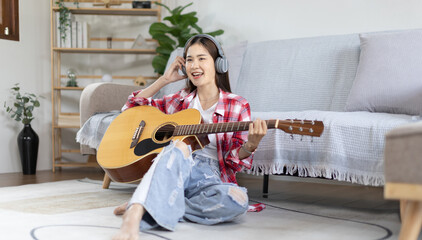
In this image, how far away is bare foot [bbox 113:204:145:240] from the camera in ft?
4.06

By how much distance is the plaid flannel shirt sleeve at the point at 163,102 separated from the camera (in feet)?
6.20

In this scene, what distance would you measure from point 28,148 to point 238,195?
2310 millimetres

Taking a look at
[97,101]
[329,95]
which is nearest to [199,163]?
[329,95]

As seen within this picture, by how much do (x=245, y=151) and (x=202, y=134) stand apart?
15 centimetres

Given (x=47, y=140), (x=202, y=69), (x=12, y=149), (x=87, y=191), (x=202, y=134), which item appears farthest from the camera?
(x=47, y=140)

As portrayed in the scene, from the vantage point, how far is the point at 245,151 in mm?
1608

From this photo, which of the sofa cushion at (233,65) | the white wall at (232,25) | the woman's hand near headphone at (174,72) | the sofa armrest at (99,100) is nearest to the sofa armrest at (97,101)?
the sofa armrest at (99,100)

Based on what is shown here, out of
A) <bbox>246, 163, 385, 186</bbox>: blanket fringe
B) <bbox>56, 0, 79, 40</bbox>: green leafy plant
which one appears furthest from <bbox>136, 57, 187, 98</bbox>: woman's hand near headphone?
<bbox>56, 0, 79, 40</bbox>: green leafy plant

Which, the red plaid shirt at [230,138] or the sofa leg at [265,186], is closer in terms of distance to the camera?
the red plaid shirt at [230,138]

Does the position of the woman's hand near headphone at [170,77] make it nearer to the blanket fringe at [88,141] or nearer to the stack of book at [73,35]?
the blanket fringe at [88,141]

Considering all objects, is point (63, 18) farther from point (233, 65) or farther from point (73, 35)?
point (233, 65)

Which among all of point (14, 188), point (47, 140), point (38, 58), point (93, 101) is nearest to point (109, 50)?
point (38, 58)

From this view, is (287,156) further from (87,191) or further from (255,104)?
(87,191)

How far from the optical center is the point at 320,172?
1712 mm
